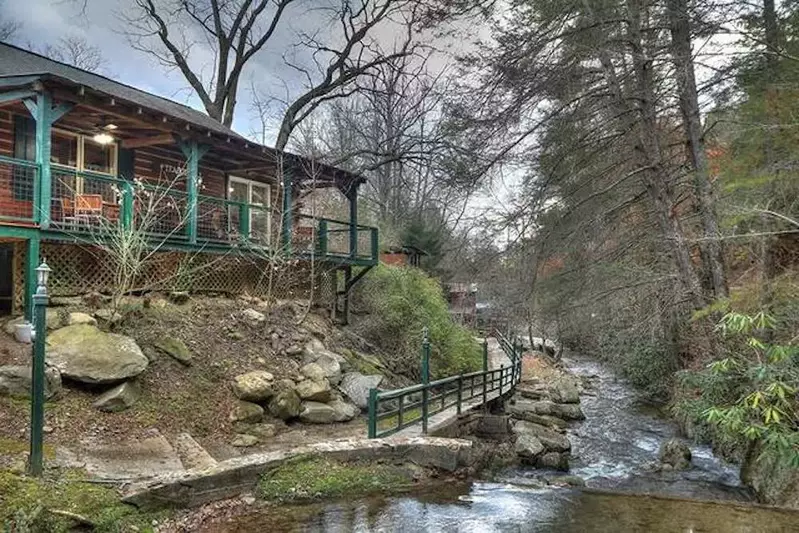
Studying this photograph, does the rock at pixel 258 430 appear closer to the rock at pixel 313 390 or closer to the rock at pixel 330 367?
the rock at pixel 313 390

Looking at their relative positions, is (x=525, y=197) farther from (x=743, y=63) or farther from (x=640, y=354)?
(x=640, y=354)

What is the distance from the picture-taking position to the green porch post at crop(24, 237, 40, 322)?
8609mm

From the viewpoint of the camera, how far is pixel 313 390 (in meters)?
9.52

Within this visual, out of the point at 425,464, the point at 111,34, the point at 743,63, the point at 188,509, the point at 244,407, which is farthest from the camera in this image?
the point at 111,34

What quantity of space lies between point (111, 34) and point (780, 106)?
2619 cm

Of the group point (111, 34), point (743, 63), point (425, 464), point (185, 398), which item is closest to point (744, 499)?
point (425, 464)

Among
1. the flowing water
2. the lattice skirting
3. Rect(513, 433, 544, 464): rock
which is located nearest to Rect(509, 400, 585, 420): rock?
Rect(513, 433, 544, 464): rock

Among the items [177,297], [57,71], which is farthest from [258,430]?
[57,71]

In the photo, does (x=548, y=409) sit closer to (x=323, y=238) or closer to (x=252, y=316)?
(x=323, y=238)

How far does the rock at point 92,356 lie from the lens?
7441 mm

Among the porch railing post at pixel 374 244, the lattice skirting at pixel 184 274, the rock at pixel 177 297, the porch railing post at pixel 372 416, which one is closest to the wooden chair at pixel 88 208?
the lattice skirting at pixel 184 274

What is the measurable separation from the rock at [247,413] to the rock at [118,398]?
1.36 metres

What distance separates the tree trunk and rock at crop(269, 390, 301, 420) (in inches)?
309

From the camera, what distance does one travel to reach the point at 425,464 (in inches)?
306
